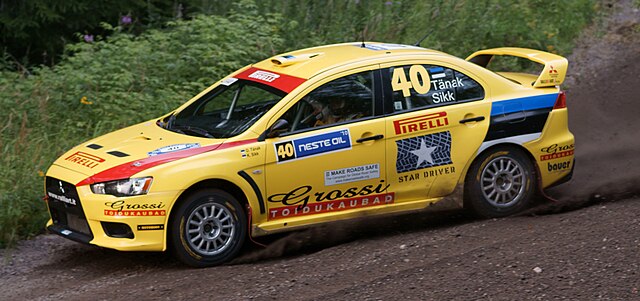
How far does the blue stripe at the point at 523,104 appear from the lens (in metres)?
8.50

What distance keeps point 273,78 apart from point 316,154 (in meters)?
0.91

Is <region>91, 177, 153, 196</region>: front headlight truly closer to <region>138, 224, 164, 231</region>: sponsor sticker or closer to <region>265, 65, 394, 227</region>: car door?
<region>138, 224, 164, 231</region>: sponsor sticker

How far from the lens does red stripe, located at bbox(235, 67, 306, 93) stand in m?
7.99

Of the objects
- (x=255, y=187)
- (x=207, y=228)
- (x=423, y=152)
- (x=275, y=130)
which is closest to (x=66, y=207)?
(x=207, y=228)

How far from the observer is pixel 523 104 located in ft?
28.2

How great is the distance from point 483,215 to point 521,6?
7.05 metres

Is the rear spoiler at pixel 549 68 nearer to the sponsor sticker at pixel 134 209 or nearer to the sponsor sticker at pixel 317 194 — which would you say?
the sponsor sticker at pixel 317 194

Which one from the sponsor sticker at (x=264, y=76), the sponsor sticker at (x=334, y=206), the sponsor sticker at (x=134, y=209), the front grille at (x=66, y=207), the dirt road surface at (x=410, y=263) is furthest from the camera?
the sponsor sticker at (x=264, y=76)

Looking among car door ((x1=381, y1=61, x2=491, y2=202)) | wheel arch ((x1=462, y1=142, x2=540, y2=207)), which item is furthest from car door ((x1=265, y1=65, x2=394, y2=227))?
wheel arch ((x1=462, y1=142, x2=540, y2=207))

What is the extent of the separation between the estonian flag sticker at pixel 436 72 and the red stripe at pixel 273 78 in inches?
46.5

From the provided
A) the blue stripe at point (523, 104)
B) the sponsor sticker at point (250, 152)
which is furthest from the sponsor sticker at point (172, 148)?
the blue stripe at point (523, 104)

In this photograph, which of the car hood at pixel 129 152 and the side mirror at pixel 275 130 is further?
the side mirror at pixel 275 130

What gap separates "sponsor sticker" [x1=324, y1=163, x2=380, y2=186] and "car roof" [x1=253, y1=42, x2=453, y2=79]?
2.79 ft

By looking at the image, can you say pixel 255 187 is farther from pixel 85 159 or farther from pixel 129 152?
pixel 85 159
